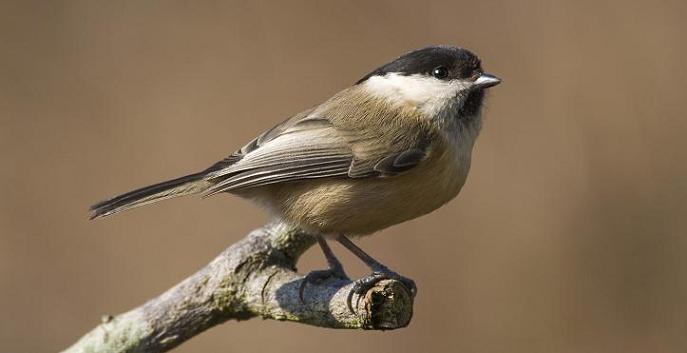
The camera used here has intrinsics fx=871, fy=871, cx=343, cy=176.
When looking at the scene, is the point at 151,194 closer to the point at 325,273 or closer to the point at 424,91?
the point at 325,273

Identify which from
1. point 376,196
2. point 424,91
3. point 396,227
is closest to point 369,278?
point 376,196

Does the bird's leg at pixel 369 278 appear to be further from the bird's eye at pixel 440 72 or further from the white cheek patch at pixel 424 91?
the bird's eye at pixel 440 72

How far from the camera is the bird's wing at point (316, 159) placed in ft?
10.6

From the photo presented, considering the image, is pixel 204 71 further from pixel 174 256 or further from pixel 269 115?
pixel 174 256

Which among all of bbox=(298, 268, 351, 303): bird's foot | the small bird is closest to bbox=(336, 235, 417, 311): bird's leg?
the small bird

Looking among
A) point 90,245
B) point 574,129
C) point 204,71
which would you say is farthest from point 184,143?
point 574,129

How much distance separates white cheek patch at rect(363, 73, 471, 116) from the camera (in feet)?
11.1

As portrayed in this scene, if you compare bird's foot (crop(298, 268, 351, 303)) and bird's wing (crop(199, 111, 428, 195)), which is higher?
bird's wing (crop(199, 111, 428, 195))

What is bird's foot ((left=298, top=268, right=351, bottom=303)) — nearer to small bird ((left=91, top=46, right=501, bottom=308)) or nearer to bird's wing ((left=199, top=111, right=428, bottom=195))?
small bird ((left=91, top=46, right=501, bottom=308))

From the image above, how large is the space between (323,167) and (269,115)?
7.29 feet

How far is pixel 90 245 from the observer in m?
5.26

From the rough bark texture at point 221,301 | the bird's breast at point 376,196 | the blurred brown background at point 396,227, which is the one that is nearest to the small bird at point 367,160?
the bird's breast at point 376,196

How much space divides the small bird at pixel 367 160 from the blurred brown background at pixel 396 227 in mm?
1615

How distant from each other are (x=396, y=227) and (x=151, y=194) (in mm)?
2070
